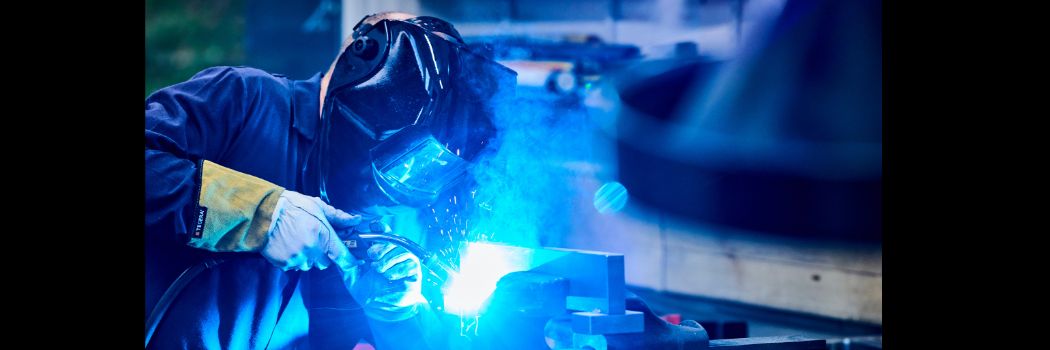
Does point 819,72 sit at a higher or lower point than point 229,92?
higher

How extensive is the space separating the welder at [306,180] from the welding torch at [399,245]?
0.02 meters

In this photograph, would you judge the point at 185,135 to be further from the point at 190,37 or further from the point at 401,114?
the point at 190,37

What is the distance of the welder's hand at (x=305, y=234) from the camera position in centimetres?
201

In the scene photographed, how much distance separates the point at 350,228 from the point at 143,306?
1.55ft

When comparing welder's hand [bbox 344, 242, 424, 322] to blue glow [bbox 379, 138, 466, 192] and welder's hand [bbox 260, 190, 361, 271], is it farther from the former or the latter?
blue glow [bbox 379, 138, 466, 192]

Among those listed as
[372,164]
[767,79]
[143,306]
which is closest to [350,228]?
[372,164]

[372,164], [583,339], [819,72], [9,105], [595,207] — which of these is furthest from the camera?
[819,72]

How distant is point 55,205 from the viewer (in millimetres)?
1699

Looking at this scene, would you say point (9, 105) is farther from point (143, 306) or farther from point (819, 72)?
point (819, 72)

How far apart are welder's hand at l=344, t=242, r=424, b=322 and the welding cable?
1.00ft

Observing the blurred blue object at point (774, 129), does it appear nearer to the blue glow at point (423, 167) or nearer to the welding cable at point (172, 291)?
the blue glow at point (423, 167)

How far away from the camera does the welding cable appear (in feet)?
6.64

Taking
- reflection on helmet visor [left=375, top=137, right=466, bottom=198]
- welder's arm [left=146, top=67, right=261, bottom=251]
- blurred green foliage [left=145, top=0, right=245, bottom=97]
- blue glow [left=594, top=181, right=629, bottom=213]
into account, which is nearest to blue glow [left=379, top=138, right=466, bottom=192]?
reflection on helmet visor [left=375, top=137, right=466, bottom=198]

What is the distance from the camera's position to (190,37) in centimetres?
265
